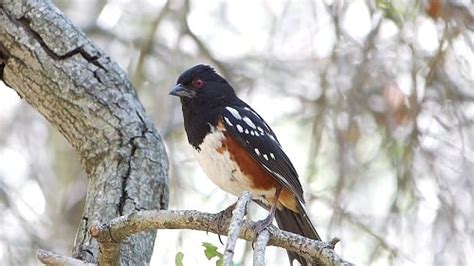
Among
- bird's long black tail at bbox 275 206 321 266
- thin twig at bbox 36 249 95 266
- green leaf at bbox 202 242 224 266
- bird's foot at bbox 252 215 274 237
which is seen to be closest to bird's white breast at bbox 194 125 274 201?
bird's long black tail at bbox 275 206 321 266

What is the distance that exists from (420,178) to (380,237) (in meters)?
0.34

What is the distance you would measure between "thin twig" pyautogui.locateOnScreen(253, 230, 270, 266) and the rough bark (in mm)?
1042

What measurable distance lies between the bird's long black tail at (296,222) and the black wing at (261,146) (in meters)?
0.13

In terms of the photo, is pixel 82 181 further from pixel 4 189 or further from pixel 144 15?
pixel 144 15

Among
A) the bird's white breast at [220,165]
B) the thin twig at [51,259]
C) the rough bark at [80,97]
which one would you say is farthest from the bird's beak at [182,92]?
the thin twig at [51,259]

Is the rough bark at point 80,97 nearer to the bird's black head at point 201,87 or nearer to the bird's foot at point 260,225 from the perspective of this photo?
the bird's black head at point 201,87

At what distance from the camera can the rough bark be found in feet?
10.5

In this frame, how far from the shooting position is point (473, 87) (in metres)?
3.78

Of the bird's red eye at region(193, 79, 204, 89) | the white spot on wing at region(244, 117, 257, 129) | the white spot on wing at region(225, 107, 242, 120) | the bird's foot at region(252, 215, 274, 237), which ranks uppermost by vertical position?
the bird's red eye at region(193, 79, 204, 89)

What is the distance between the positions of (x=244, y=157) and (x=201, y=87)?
42 centimetres

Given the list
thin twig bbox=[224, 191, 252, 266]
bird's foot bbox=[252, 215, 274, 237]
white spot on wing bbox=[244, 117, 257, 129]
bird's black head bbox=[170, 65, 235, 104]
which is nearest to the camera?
thin twig bbox=[224, 191, 252, 266]

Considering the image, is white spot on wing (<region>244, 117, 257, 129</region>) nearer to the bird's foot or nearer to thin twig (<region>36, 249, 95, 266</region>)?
the bird's foot

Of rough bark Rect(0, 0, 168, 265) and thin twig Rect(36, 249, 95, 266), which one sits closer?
thin twig Rect(36, 249, 95, 266)

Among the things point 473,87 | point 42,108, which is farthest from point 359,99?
point 42,108
